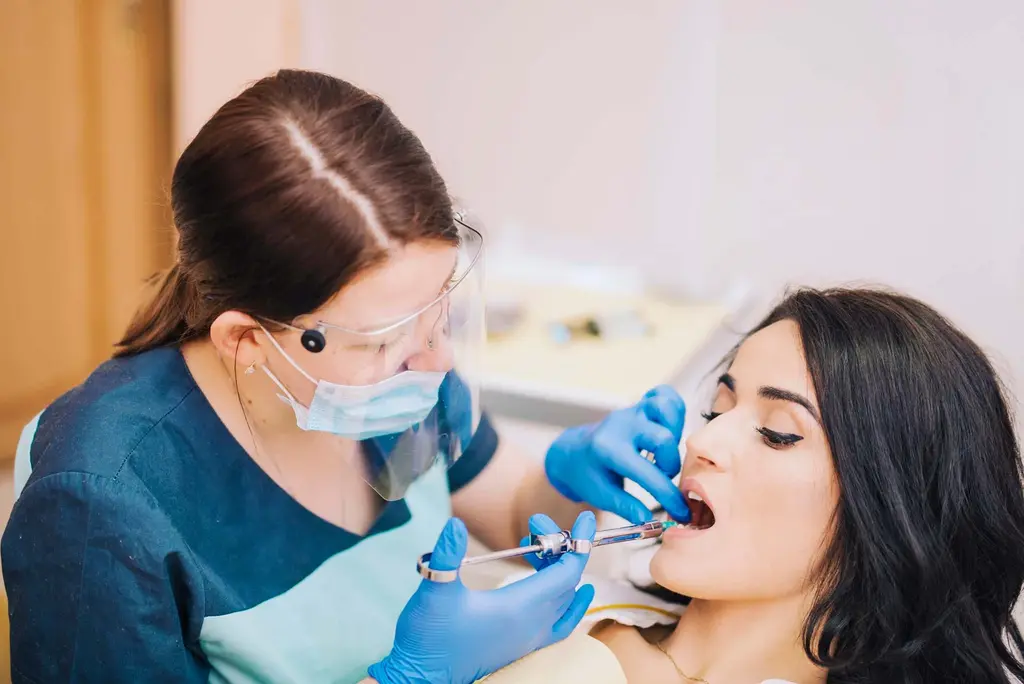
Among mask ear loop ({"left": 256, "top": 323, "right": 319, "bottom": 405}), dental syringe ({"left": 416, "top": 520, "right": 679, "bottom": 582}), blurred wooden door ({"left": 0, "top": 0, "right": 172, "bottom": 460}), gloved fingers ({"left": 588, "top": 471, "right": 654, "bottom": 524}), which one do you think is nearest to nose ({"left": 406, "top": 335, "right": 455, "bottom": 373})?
mask ear loop ({"left": 256, "top": 323, "right": 319, "bottom": 405})

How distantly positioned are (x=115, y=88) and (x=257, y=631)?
5.10 feet

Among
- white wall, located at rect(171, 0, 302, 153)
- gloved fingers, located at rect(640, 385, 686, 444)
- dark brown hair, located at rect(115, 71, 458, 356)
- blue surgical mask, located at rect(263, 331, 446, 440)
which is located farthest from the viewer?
white wall, located at rect(171, 0, 302, 153)

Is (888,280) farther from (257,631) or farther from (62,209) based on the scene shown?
(62,209)

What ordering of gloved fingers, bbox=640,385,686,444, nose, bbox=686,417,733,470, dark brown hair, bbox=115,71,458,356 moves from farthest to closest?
gloved fingers, bbox=640,385,686,444
nose, bbox=686,417,733,470
dark brown hair, bbox=115,71,458,356

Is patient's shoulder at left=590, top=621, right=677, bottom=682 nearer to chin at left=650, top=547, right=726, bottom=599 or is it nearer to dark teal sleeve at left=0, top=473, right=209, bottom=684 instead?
chin at left=650, top=547, right=726, bottom=599

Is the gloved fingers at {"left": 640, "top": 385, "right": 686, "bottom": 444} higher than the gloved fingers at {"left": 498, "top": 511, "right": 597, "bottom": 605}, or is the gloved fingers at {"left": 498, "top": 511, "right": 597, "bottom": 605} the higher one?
the gloved fingers at {"left": 640, "top": 385, "right": 686, "bottom": 444}

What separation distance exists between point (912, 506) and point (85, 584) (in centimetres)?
96

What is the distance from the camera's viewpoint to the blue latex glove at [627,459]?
1.29 meters

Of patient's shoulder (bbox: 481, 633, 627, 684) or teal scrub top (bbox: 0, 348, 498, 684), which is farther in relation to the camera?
patient's shoulder (bbox: 481, 633, 627, 684)

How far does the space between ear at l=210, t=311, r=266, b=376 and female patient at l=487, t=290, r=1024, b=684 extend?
52 cm

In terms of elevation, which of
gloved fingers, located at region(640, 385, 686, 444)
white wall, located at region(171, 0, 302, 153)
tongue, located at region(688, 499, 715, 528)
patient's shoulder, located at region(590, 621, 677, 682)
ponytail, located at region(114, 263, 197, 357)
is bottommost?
patient's shoulder, located at region(590, 621, 677, 682)

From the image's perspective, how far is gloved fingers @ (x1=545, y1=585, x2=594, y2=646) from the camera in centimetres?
116

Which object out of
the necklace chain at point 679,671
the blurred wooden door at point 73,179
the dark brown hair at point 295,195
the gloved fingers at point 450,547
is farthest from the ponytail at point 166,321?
the blurred wooden door at point 73,179

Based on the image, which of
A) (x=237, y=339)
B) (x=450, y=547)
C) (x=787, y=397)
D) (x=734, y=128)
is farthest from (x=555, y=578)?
(x=734, y=128)
